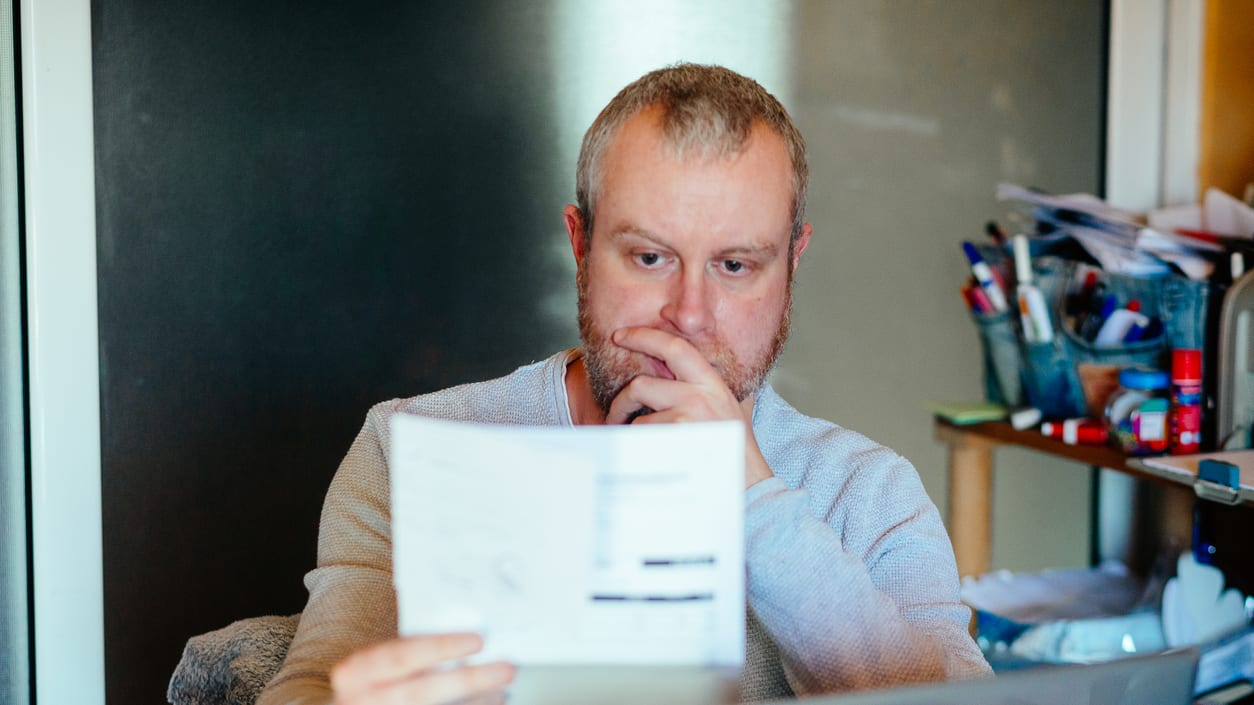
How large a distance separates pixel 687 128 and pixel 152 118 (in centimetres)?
91

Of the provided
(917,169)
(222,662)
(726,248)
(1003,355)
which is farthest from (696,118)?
(917,169)

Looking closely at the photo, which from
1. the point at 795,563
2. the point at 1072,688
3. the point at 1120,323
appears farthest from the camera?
the point at 1120,323

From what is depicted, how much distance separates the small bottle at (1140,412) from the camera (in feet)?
4.81

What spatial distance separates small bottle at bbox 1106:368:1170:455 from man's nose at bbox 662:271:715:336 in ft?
2.60

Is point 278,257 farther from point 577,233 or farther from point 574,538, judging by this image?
point 574,538

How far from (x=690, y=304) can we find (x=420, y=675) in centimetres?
47

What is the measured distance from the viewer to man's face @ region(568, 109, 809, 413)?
99 centimetres

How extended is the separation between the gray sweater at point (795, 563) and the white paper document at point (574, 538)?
0.19 metres

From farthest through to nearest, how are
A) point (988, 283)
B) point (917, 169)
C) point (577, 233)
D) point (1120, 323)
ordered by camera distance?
point (917, 169), point (988, 283), point (1120, 323), point (577, 233)

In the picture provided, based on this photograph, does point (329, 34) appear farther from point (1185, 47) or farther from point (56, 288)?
point (1185, 47)

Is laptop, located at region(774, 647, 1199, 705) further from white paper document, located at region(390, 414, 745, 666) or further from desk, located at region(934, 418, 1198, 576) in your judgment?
desk, located at region(934, 418, 1198, 576)

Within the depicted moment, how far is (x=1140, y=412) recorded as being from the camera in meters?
1.47

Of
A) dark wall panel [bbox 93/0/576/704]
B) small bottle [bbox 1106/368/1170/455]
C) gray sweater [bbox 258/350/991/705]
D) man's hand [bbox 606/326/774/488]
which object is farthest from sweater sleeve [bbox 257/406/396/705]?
small bottle [bbox 1106/368/1170/455]

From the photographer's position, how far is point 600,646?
614mm
